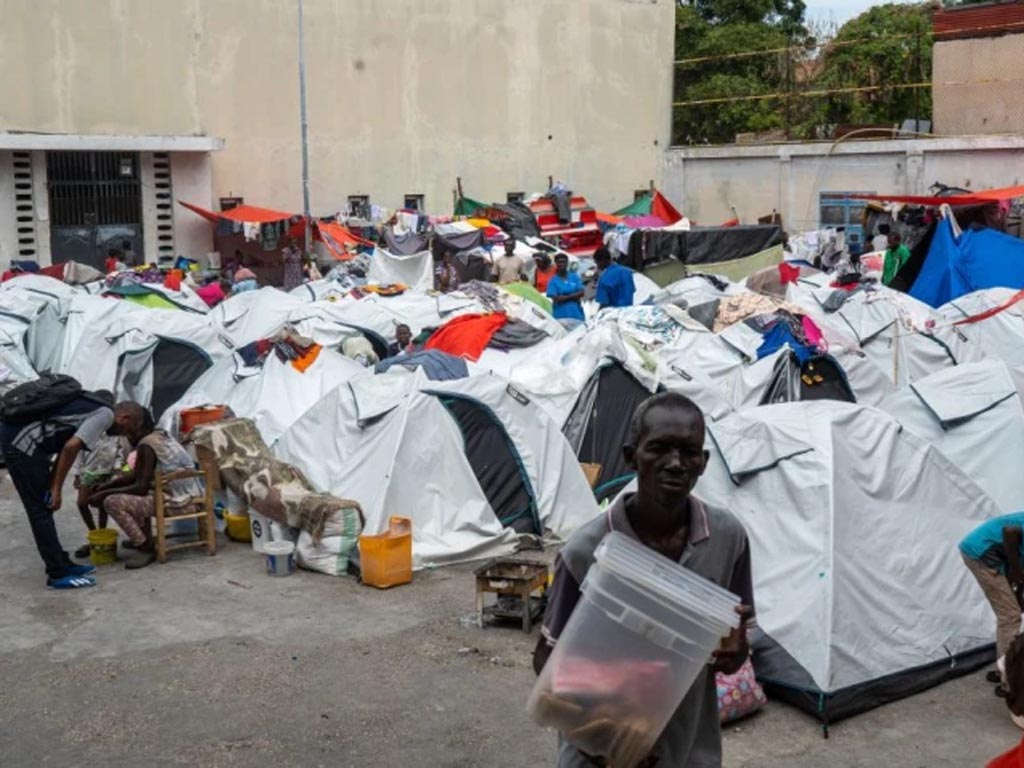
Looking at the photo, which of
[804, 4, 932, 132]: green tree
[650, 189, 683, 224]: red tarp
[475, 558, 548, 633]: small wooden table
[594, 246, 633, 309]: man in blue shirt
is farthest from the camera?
[804, 4, 932, 132]: green tree

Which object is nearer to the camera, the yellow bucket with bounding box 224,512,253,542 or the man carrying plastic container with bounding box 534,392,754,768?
the man carrying plastic container with bounding box 534,392,754,768

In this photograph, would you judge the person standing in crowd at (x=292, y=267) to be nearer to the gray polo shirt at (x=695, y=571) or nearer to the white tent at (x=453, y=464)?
the white tent at (x=453, y=464)

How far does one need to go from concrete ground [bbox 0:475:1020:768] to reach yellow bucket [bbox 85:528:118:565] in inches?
15.4

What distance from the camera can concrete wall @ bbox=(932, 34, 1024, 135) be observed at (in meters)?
24.1

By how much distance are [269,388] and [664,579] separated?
9.22 m

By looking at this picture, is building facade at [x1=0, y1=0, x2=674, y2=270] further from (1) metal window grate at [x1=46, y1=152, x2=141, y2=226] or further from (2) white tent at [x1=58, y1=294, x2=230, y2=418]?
(2) white tent at [x1=58, y1=294, x2=230, y2=418]

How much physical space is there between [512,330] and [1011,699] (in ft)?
31.0

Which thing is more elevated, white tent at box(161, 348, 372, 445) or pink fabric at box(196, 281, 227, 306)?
pink fabric at box(196, 281, 227, 306)

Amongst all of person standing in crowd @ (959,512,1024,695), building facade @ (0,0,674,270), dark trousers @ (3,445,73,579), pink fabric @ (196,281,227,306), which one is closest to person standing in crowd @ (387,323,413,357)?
dark trousers @ (3,445,73,579)

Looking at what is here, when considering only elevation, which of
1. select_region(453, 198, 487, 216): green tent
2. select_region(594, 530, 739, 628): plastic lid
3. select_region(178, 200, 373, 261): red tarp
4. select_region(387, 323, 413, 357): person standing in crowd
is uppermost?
select_region(453, 198, 487, 216): green tent

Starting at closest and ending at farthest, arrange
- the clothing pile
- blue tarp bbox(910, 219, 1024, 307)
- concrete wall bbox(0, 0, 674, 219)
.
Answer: the clothing pile, blue tarp bbox(910, 219, 1024, 307), concrete wall bbox(0, 0, 674, 219)

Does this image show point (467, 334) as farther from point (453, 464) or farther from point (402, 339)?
point (453, 464)

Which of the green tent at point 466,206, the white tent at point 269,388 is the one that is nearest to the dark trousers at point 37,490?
the white tent at point 269,388

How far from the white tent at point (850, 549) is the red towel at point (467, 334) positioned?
4767mm
